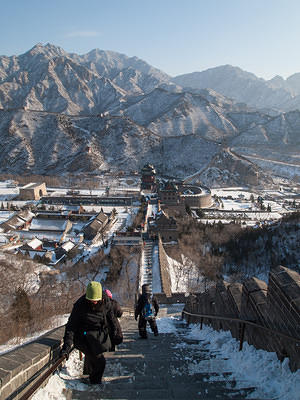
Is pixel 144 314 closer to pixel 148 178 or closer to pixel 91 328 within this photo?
pixel 91 328

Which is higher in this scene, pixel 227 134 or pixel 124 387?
pixel 227 134

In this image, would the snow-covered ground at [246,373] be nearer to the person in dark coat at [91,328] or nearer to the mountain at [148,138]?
the person in dark coat at [91,328]

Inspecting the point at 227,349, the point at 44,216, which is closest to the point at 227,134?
the point at 44,216

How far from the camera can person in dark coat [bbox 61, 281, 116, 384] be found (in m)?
3.81

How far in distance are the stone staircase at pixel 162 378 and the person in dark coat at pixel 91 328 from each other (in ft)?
0.99

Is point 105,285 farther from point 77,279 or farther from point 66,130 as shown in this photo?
point 66,130

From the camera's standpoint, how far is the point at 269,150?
109125mm

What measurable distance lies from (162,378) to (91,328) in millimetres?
1382

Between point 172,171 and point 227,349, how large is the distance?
81.3 metres

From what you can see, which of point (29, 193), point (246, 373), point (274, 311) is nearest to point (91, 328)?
point (246, 373)

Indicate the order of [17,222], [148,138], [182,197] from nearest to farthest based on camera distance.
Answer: [17,222], [182,197], [148,138]

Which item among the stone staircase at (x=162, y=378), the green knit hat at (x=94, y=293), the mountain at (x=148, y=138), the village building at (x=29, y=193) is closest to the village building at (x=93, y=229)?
the village building at (x=29, y=193)

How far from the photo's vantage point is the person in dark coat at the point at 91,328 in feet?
12.5

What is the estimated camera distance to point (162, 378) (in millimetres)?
4211
